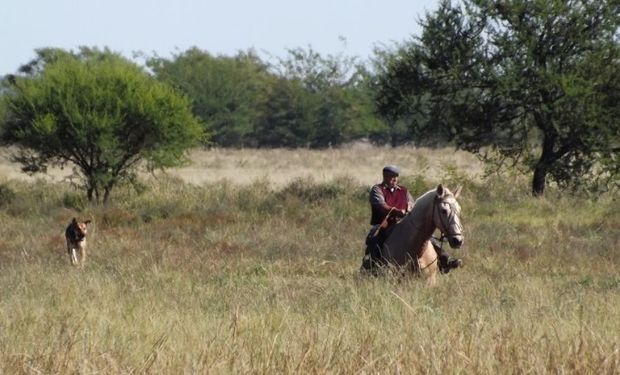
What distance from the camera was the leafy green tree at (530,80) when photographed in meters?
29.5

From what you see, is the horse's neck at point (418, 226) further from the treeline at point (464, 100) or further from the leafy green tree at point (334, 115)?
the leafy green tree at point (334, 115)

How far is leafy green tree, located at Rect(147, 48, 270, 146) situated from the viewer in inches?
3041

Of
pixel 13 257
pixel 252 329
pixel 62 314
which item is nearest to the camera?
pixel 252 329

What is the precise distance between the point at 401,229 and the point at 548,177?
1857 centimetres

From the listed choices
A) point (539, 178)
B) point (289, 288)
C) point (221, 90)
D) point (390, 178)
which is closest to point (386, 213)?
point (390, 178)

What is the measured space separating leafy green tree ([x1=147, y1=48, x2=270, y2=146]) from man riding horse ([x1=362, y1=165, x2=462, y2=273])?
59.6m

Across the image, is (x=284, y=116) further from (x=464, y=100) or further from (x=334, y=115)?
(x=464, y=100)

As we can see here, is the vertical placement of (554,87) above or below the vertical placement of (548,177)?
above

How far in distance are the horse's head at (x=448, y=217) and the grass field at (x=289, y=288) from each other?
54cm

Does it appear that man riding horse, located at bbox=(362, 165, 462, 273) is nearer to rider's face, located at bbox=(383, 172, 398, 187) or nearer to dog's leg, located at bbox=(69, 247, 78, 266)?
rider's face, located at bbox=(383, 172, 398, 187)

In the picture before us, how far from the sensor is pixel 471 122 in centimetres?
3141

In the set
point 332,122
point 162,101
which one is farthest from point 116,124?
point 332,122

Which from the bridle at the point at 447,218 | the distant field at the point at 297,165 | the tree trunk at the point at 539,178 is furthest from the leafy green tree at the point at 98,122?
the bridle at the point at 447,218

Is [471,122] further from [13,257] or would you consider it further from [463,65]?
[13,257]
